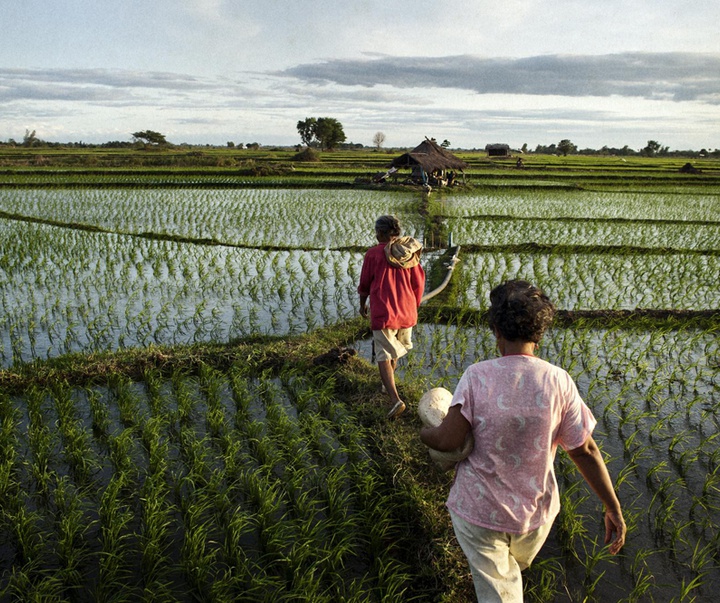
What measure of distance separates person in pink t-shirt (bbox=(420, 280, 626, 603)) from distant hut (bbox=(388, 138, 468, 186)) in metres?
19.9

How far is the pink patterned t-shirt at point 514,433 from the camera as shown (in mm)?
1595

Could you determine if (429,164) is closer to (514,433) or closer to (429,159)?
(429,159)

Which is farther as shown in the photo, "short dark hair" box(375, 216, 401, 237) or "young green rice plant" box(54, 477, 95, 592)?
"short dark hair" box(375, 216, 401, 237)

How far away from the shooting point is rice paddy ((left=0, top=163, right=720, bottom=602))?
245 centimetres

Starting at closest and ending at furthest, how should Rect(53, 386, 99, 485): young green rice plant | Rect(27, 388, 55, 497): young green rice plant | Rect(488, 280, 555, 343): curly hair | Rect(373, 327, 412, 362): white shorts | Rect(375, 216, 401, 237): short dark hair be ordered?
Rect(488, 280, 555, 343): curly hair
Rect(27, 388, 55, 497): young green rice plant
Rect(53, 386, 99, 485): young green rice plant
Rect(375, 216, 401, 237): short dark hair
Rect(373, 327, 412, 362): white shorts

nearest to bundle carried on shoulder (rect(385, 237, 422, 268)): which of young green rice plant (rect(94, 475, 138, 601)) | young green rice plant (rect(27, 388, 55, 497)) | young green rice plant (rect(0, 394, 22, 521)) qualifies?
young green rice plant (rect(94, 475, 138, 601))

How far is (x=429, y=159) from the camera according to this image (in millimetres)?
21594

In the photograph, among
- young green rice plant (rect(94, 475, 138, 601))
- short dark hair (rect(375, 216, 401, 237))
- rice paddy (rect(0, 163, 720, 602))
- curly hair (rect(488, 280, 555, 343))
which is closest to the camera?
curly hair (rect(488, 280, 555, 343))

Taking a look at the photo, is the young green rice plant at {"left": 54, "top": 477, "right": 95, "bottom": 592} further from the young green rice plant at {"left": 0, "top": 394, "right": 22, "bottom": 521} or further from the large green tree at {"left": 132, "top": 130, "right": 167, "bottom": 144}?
the large green tree at {"left": 132, "top": 130, "right": 167, "bottom": 144}

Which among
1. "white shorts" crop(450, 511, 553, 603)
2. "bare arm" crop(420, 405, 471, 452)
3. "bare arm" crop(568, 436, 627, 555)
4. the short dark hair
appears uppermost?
the short dark hair

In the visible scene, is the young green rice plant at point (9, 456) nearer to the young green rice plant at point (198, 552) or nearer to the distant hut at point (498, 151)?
the young green rice plant at point (198, 552)

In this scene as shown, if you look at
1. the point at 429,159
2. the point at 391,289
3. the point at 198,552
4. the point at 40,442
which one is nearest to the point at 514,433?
the point at 198,552

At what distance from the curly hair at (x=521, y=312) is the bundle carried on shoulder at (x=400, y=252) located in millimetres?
1853

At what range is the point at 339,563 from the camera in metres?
2.53
